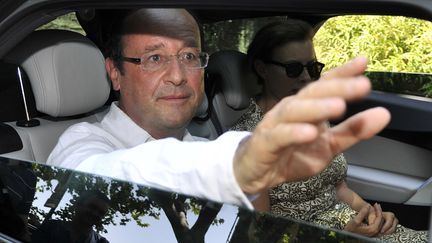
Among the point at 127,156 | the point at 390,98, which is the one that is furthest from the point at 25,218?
the point at 390,98

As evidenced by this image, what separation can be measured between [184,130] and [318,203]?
665mm

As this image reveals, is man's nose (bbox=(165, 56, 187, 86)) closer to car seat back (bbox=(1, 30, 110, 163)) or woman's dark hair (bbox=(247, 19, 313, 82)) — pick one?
car seat back (bbox=(1, 30, 110, 163))

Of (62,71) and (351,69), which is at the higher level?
(351,69)

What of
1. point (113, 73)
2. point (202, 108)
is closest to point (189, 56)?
point (113, 73)

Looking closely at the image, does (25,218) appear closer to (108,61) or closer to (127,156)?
(127,156)

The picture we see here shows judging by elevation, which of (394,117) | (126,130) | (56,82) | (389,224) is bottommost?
(389,224)

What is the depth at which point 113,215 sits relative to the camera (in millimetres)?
1294

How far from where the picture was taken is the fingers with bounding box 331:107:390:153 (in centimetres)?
78

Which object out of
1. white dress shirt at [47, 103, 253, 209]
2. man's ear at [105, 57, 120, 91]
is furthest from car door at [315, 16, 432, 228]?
white dress shirt at [47, 103, 253, 209]

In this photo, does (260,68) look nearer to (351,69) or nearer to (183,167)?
(183,167)

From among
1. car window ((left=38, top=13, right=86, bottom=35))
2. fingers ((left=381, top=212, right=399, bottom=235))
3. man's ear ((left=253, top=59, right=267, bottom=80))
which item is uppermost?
car window ((left=38, top=13, right=86, bottom=35))

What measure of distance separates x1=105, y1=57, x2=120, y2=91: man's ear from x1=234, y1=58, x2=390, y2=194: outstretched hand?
3.52 ft

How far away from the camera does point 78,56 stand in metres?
1.96

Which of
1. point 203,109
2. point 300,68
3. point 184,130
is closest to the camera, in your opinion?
point 184,130
